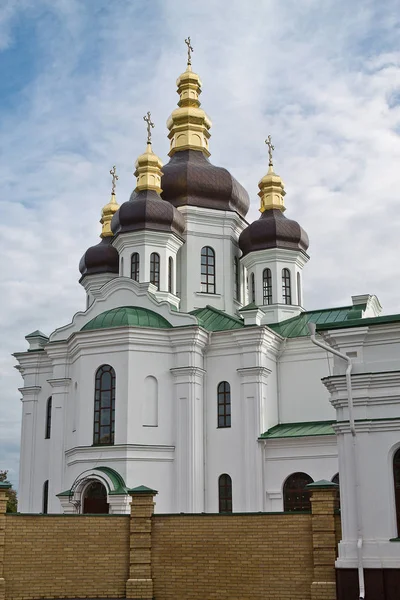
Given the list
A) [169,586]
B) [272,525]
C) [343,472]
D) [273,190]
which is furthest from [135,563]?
[273,190]

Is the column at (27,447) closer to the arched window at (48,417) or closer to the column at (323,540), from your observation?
the arched window at (48,417)

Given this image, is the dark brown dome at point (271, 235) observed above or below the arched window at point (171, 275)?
above

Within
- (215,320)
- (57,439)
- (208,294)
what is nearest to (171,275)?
(208,294)

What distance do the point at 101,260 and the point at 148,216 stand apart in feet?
13.6

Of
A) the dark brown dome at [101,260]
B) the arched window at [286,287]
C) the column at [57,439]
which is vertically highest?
the dark brown dome at [101,260]

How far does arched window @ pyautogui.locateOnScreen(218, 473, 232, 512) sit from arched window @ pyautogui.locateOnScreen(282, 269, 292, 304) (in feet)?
23.0

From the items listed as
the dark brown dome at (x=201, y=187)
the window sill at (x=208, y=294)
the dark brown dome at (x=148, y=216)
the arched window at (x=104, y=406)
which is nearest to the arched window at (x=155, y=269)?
the dark brown dome at (x=148, y=216)

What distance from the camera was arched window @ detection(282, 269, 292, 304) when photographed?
26.7 meters

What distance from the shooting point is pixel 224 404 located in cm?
2273

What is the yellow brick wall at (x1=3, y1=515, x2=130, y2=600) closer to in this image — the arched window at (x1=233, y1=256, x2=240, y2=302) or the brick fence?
the brick fence

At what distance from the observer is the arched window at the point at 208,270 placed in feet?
87.2

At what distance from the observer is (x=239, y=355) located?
75.0ft

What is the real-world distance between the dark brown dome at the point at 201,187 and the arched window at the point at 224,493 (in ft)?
31.6

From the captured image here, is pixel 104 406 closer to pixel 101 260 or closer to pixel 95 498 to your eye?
pixel 95 498
